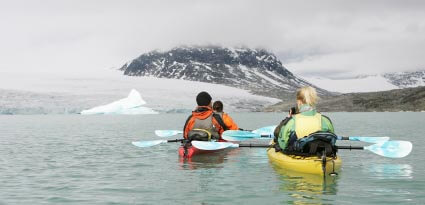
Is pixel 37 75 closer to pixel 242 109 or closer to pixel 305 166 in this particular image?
pixel 242 109

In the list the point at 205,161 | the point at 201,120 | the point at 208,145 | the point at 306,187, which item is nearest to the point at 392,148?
the point at 306,187

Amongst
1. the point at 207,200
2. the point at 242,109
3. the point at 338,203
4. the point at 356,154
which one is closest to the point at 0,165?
the point at 207,200

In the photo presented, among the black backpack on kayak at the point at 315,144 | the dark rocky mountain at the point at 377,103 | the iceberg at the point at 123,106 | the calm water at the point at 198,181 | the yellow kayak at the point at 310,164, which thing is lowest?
the calm water at the point at 198,181

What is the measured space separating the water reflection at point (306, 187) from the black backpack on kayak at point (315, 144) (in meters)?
0.59

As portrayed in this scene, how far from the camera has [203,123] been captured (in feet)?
56.1

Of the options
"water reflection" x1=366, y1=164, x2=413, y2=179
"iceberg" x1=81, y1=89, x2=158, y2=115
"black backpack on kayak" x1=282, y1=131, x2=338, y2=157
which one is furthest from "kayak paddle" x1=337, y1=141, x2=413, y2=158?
"iceberg" x1=81, y1=89, x2=158, y2=115

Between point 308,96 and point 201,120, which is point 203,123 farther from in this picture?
point 308,96

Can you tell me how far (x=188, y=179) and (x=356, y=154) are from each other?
342 inches

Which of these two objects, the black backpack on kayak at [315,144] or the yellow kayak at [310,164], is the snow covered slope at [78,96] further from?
the black backpack on kayak at [315,144]

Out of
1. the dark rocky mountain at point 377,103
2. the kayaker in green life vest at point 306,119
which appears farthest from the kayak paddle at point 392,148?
the dark rocky mountain at point 377,103

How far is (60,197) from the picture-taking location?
1048 cm

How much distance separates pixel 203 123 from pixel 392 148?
632 centimetres

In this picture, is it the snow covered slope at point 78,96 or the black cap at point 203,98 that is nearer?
the black cap at point 203,98

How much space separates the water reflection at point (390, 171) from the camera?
1307 cm
